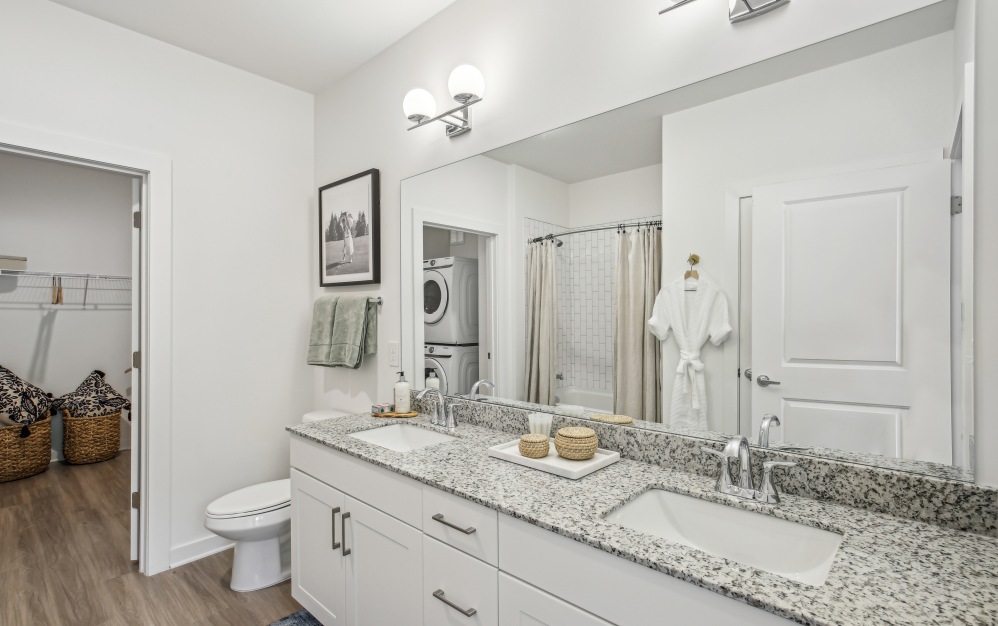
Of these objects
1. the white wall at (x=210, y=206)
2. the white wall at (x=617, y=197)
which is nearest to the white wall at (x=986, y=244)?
the white wall at (x=617, y=197)

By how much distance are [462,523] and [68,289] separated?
16.0ft

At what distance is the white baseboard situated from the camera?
2.47 m

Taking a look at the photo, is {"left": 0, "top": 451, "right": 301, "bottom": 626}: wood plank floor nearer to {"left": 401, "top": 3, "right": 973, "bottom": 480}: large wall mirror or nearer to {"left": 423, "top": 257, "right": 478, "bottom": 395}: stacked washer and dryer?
{"left": 423, "top": 257, "right": 478, "bottom": 395}: stacked washer and dryer

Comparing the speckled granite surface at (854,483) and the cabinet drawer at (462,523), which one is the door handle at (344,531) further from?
the speckled granite surface at (854,483)

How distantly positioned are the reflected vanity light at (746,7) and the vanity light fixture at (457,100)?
80 cm

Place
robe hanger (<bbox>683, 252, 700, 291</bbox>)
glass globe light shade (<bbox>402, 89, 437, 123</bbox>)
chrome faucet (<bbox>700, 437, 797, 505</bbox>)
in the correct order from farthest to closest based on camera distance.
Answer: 1. glass globe light shade (<bbox>402, 89, 437, 123</bbox>)
2. robe hanger (<bbox>683, 252, 700, 291</bbox>)
3. chrome faucet (<bbox>700, 437, 797, 505</bbox>)

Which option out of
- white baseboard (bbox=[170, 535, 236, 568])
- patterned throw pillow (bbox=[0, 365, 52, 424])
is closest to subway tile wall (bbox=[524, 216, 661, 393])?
white baseboard (bbox=[170, 535, 236, 568])

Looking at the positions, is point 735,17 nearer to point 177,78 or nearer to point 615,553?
point 615,553

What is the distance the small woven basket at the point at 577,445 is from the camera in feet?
4.82

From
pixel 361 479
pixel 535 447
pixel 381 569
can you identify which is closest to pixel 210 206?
pixel 361 479

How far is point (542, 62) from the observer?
6.08 ft

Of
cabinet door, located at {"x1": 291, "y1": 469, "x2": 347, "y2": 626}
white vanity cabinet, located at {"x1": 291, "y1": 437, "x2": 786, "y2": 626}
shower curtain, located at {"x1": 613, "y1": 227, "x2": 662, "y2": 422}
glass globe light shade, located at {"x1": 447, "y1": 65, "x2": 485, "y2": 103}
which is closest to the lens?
white vanity cabinet, located at {"x1": 291, "y1": 437, "x2": 786, "y2": 626}

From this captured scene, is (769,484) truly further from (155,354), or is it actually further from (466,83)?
(155,354)

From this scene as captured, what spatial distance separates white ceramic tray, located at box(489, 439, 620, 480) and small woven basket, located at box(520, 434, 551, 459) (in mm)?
13
